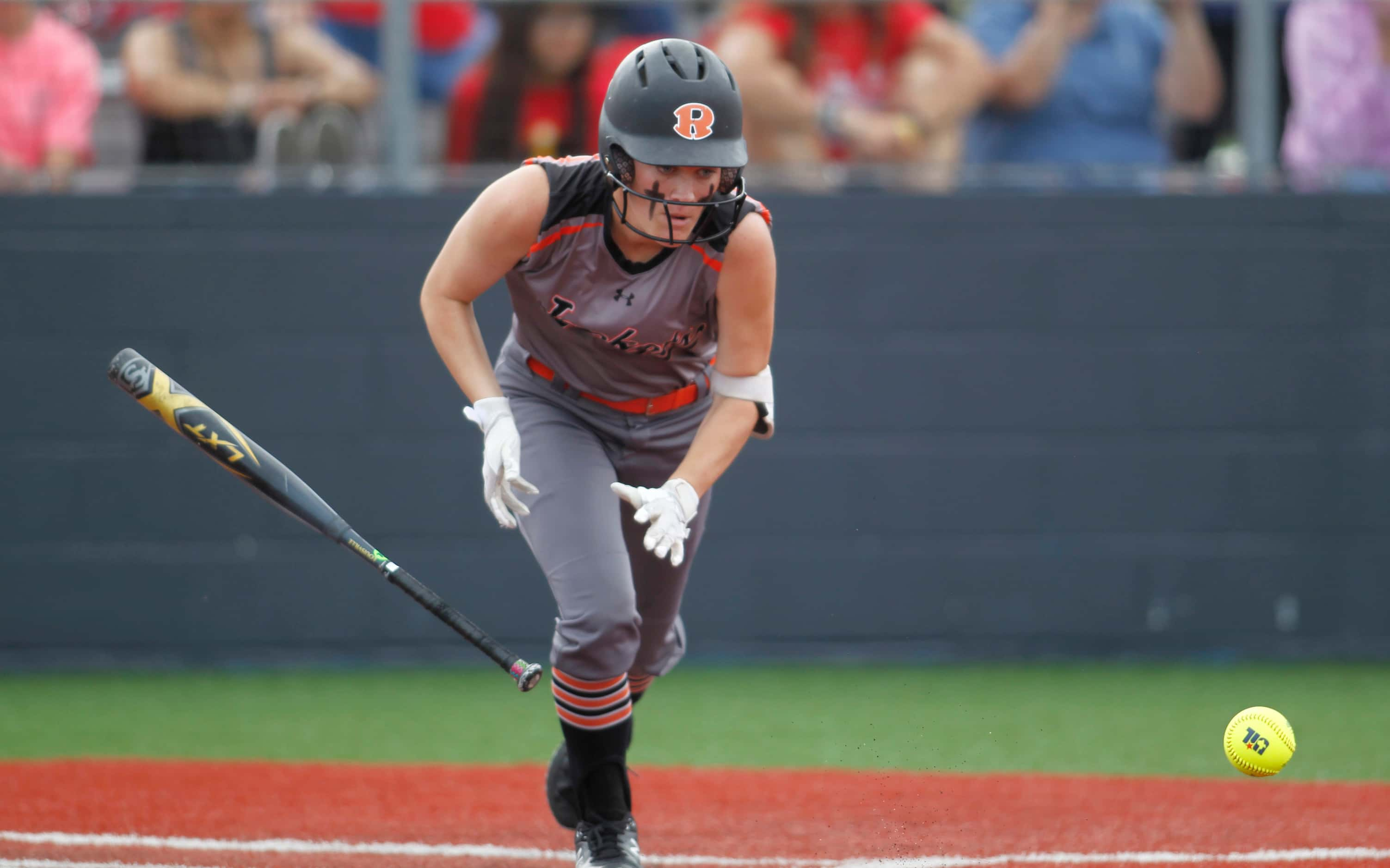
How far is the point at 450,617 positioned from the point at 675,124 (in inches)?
50.1

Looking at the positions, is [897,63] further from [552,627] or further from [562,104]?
[552,627]

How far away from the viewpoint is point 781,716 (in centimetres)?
619

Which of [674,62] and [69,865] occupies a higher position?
[674,62]

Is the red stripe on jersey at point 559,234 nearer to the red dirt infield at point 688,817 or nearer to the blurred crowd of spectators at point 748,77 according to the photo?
the red dirt infield at point 688,817

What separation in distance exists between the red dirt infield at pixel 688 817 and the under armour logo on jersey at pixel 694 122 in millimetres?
1844

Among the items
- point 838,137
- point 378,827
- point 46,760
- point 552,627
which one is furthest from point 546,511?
point 838,137

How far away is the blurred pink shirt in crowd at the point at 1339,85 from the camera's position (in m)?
7.27

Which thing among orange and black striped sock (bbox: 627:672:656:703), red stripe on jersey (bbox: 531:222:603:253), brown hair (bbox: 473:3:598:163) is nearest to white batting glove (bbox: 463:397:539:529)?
red stripe on jersey (bbox: 531:222:603:253)

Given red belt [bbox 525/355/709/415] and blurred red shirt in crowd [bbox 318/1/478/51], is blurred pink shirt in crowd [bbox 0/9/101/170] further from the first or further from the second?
red belt [bbox 525/355/709/415]

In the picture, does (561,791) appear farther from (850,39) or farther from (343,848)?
(850,39)

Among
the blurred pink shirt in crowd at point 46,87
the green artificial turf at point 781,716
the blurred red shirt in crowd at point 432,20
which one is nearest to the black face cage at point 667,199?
the green artificial turf at point 781,716

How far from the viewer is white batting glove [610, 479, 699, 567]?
11.5ft

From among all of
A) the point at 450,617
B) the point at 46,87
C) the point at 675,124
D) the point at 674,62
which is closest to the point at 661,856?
the point at 450,617

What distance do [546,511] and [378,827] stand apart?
1208 millimetres
